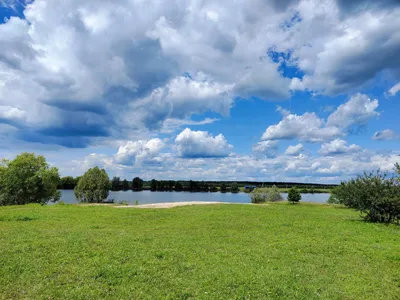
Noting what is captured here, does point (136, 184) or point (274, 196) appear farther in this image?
point (136, 184)

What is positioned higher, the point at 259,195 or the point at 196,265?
the point at 259,195

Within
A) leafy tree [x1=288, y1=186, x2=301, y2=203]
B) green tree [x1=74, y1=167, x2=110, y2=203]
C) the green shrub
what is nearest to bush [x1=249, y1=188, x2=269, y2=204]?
leafy tree [x1=288, y1=186, x2=301, y2=203]

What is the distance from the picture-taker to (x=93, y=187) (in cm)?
5356

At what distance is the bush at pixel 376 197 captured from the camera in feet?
64.0

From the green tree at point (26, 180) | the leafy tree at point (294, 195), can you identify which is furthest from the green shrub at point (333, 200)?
the green tree at point (26, 180)

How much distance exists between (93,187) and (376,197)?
45966mm

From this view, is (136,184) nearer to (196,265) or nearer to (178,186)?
(178,186)

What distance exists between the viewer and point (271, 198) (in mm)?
52031

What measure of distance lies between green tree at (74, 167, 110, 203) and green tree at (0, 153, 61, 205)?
15.4 feet

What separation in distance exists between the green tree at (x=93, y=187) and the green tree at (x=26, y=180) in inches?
185

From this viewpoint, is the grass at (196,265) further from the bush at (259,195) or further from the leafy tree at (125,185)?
the leafy tree at (125,185)

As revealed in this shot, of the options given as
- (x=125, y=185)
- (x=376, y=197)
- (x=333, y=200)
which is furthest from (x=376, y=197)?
(x=125, y=185)

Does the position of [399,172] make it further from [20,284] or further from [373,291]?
[20,284]

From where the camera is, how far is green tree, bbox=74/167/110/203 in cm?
5256
